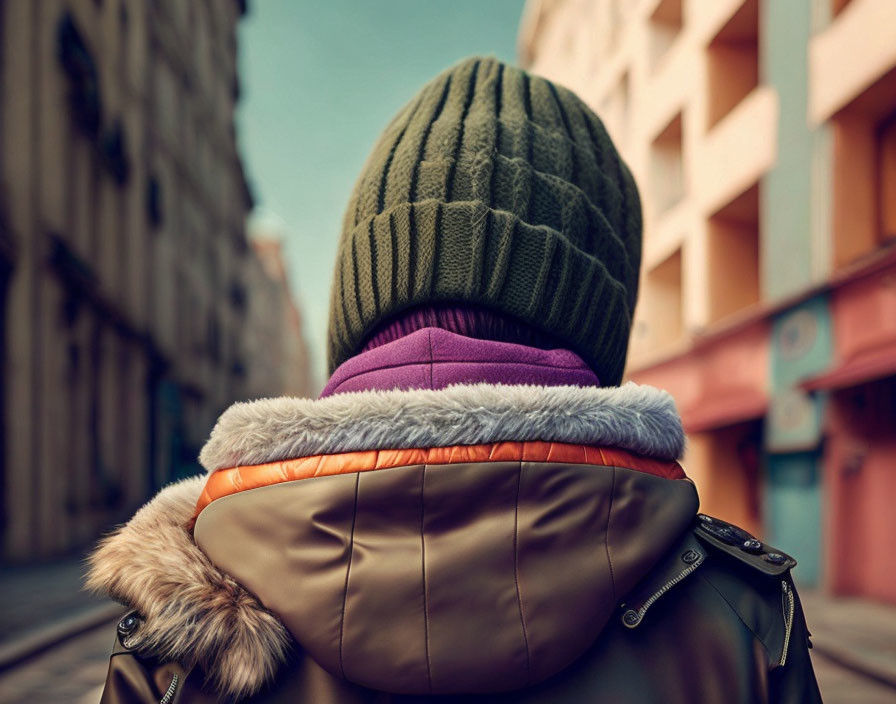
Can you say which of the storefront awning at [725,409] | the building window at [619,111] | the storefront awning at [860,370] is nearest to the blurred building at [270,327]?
the building window at [619,111]

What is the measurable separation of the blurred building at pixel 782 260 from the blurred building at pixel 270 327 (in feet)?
91.4

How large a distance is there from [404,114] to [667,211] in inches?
520

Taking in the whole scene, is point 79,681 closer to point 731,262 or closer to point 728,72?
point 731,262

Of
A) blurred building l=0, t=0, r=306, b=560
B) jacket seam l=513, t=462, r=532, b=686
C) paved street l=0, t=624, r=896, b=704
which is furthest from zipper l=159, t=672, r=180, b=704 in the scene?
blurred building l=0, t=0, r=306, b=560

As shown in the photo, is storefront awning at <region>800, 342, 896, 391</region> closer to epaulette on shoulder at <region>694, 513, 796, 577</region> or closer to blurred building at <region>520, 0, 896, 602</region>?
blurred building at <region>520, 0, 896, 602</region>

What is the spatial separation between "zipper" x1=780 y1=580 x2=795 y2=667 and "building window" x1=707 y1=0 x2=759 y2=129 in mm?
12359

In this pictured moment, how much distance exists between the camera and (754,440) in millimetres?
11305

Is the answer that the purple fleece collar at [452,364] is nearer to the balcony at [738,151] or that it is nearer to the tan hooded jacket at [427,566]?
the tan hooded jacket at [427,566]

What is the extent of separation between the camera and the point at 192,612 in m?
0.84

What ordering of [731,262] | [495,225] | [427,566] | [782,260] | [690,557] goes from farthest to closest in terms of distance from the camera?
[731,262], [782,260], [495,225], [690,557], [427,566]

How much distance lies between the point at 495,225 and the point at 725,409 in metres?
10.9

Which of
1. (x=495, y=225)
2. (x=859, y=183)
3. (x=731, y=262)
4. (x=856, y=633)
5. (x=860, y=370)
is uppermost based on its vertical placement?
(x=859, y=183)

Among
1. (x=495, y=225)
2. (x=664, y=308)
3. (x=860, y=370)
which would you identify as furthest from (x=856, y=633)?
(x=664, y=308)

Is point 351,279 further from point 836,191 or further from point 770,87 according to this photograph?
point 770,87
